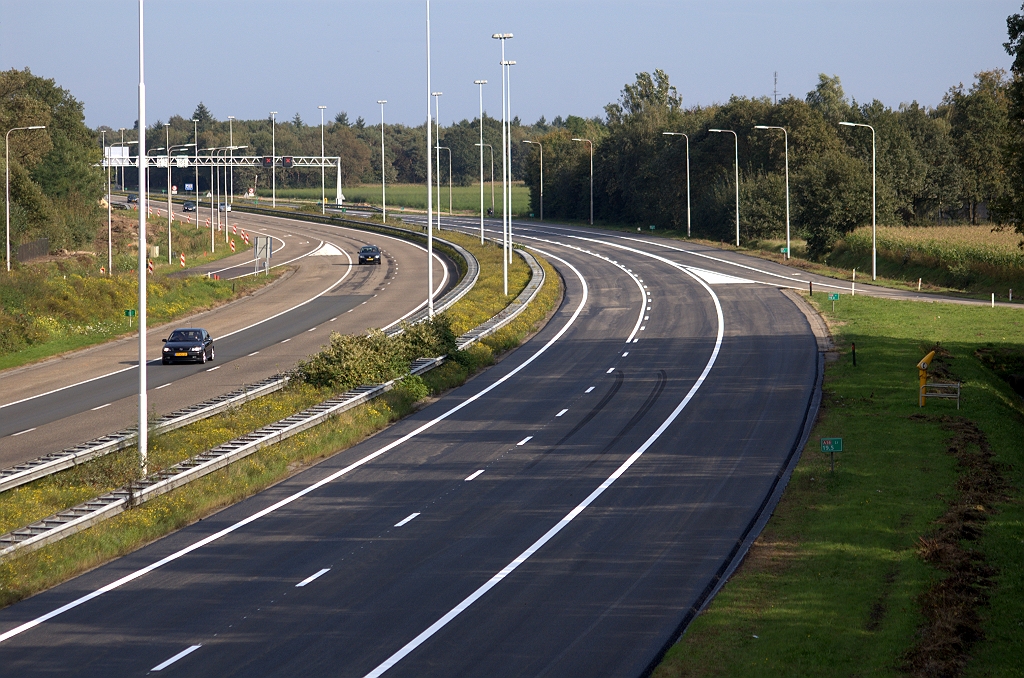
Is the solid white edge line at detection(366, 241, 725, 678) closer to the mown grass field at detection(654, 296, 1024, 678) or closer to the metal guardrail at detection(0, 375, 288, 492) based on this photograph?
the mown grass field at detection(654, 296, 1024, 678)

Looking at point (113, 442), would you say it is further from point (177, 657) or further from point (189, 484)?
point (177, 657)

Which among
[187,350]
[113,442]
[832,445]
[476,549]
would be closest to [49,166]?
[187,350]

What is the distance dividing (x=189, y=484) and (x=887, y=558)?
52.4 feet

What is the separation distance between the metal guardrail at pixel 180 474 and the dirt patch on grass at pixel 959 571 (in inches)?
627

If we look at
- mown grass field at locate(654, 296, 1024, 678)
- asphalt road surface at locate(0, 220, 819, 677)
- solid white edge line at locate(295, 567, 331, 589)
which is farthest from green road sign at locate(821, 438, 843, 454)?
solid white edge line at locate(295, 567, 331, 589)

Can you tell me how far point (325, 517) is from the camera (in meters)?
24.1

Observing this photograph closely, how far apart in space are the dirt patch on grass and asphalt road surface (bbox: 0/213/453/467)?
918 inches

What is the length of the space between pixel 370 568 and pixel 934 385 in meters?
22.1

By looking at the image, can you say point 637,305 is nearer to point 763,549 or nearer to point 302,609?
point 763,549

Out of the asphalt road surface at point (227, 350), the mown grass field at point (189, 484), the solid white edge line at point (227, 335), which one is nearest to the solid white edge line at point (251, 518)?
the mown grass field at point (189, 484)

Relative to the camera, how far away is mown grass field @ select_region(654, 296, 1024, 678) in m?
15.5

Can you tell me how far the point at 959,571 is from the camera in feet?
62.3

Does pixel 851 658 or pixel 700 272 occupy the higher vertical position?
pixel 700 272

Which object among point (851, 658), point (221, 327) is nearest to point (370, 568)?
point (851, 658)
